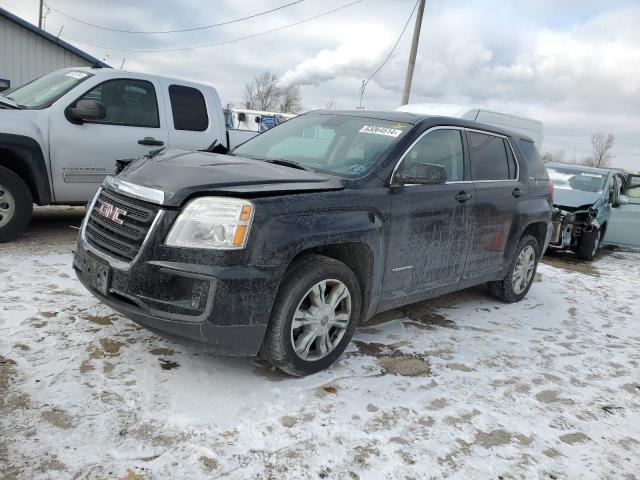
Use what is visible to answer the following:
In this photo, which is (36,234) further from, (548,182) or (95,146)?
(548,182)

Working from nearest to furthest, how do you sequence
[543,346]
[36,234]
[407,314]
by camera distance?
[543,346] → [407,314] → [36,234]

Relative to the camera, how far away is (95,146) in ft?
19.0

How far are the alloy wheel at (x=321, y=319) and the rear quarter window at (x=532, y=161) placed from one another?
3.10 m

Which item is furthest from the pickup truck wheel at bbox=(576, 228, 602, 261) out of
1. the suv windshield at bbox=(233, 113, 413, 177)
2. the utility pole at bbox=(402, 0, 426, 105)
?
the utility pole at bbox=(402, 0, 426, 105)

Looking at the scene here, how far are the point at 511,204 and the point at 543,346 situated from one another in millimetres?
1375

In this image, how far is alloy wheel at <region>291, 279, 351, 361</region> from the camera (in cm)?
319

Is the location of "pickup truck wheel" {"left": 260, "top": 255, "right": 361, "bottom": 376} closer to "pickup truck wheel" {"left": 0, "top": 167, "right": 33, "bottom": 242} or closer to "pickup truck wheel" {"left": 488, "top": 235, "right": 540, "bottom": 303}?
"pickup truck wheel" {"left": 488, "top": 235, "right": 540, "bottom": 303}

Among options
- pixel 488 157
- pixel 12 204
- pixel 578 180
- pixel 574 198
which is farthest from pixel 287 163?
pixel 578 180

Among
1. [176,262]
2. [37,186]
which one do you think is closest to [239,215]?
[176,262]

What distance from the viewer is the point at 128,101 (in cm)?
612

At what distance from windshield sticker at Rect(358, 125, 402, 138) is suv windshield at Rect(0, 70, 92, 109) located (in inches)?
145

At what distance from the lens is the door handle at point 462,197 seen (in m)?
4.21

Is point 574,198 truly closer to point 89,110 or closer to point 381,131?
point 381,131

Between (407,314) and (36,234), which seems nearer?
(407,314)
